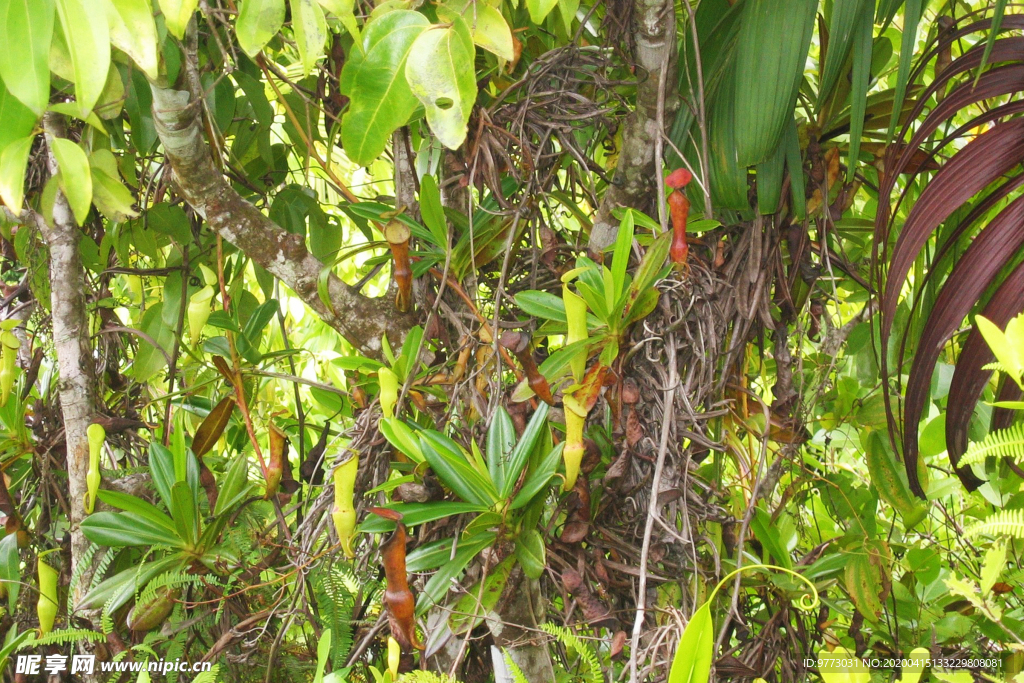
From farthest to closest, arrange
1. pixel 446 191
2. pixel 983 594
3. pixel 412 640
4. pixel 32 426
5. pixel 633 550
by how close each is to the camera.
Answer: pixel 32 426 < pixel 446 191 < pixel 633 550 < pixel 412 640 < pixel 983 594

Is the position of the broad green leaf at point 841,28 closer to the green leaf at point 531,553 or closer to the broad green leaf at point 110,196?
the green leaf at point 531,553

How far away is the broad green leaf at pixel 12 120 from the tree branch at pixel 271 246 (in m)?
0.28

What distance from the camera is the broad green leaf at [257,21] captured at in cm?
58

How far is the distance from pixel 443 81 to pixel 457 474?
1.32 feet

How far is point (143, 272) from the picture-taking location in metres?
1.07

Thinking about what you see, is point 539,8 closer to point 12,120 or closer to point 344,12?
point 344,12

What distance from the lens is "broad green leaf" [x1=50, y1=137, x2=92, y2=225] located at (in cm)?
67

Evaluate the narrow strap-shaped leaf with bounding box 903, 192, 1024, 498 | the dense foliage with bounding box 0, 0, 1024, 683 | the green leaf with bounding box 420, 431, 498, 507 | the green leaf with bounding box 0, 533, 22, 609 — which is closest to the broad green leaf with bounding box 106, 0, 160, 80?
the dense foliage with bounding box 0, 0, 1024, 683

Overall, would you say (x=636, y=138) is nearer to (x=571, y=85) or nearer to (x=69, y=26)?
(x=571, y=85)

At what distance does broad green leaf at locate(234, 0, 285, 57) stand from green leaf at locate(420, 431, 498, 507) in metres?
0.41

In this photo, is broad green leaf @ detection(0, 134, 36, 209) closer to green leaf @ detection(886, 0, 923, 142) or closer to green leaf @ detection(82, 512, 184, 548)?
green leaf @ detection(82, 512, 184, 548)

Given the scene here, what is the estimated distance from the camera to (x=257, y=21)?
59cm

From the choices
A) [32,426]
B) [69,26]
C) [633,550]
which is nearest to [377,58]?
[69,26]

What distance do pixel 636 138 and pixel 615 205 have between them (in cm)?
9
